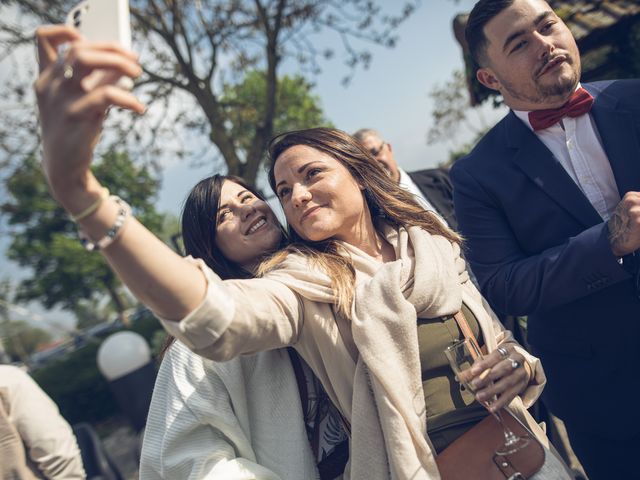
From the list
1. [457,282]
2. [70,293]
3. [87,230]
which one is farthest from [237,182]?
[70,293]

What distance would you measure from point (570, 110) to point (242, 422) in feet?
6.00

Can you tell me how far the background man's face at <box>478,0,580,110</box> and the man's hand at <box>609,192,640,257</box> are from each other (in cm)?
59

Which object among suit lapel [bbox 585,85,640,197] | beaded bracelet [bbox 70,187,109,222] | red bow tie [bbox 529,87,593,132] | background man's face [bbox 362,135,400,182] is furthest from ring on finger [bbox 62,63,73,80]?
background man's face [bbox 362,135,400,182]

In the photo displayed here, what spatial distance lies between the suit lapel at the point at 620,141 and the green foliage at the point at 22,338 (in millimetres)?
66751

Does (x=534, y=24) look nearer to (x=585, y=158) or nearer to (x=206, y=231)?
(x=585, y=158)

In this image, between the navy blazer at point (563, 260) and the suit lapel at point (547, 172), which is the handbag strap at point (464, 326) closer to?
the navy blazer at point (563, 260)

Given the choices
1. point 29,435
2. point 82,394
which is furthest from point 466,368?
point 82,394

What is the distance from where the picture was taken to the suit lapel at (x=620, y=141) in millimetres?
1963

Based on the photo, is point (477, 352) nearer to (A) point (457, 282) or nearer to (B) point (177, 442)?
(A) point (457, 282)

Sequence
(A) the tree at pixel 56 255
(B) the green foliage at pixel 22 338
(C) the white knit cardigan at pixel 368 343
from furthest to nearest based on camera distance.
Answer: (B) the green foliage at pixel 22 338
(A) the tree at pixel 56 255
(C) the white knit cardigan at pixel 368 343

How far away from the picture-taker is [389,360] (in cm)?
162

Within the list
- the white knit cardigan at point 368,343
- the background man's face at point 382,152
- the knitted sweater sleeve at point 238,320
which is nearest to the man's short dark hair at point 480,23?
the white knit cardigan at point 368,343

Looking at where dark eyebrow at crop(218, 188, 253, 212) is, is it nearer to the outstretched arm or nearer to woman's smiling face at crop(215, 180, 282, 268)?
woman's smiling face at crop(215, 180, 282, 268)

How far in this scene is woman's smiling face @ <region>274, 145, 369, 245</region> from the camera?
6.37ft
